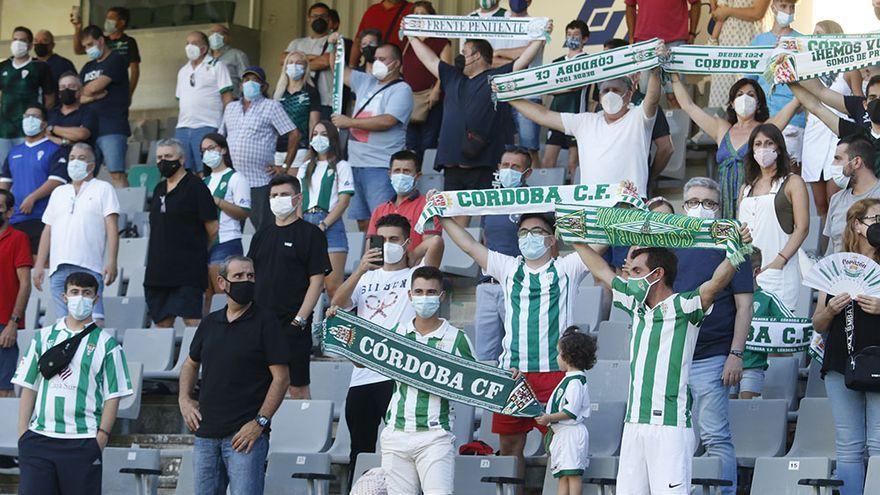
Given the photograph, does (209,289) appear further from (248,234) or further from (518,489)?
(518,489)

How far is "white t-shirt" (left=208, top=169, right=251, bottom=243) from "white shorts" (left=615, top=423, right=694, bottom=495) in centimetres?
472

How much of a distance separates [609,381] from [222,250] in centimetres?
339

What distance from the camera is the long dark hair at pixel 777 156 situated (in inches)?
352

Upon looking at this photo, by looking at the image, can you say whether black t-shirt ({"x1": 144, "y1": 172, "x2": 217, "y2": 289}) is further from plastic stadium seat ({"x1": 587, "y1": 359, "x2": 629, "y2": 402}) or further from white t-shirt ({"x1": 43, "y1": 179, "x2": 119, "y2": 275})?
plastic stadium seat ({"x1": 587, "y1": 359, "x2": 629, "y2": 402})

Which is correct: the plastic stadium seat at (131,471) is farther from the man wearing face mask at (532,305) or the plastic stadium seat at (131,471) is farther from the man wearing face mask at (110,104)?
the man wearing face mask at (110,104)

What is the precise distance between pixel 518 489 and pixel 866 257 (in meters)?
2.15

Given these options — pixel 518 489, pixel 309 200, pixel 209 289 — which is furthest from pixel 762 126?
pixel 209 289

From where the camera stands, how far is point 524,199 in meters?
Answer: 8.70

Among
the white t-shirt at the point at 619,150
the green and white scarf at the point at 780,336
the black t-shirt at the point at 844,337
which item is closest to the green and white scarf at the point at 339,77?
the white t-shirt at the point at 619,150

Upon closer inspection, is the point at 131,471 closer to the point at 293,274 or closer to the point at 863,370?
the point at 293,274

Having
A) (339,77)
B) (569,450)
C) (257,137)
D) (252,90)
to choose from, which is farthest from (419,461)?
(252,90)

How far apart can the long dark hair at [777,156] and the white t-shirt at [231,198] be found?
384 cm

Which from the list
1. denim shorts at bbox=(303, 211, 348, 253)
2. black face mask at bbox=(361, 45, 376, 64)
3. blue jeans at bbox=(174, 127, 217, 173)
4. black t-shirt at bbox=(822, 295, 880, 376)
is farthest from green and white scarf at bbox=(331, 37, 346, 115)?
black t-shirt at bbox=(822, 295, 880, 376)

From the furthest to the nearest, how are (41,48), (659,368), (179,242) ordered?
(41,48)
(179,242)
(659,368)
